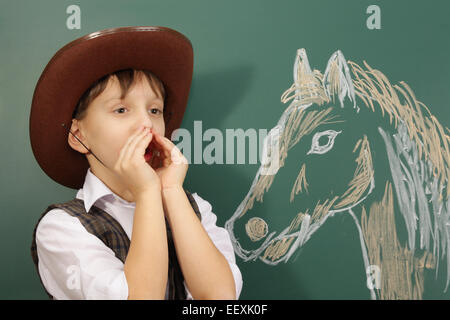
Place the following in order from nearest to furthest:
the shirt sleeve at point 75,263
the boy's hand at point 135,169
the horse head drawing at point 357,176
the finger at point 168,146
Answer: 1. the shirt sleeve at point 75,263
2. the boy's hand at point 135,169
3. the finger at point 168,146
4. the horse head drawing at point 357,176

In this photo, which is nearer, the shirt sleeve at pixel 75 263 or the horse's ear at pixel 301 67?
the shirt sleeve at pixel 75 263

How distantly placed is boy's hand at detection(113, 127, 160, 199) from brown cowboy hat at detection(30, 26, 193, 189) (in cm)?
23

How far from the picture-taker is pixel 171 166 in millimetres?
974

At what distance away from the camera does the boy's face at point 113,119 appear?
36.0 inches

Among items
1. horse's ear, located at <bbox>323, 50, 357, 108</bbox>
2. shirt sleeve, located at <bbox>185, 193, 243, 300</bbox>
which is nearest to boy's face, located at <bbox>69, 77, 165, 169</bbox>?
shirt sleeve, located at <bbox>185, 193, 243, 300</bbox>

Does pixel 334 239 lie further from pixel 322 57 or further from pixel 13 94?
pixel 13 94

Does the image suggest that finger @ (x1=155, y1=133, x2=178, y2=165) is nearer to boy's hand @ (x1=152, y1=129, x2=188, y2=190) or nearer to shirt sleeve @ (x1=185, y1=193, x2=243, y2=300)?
boy's hand @ (x1=152, y1=129, x2=188, y2=190)

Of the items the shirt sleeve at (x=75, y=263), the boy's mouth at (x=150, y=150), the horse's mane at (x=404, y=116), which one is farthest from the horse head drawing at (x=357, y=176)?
the shirt sleeve at (x=75, y=263)

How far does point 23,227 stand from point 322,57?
1181mm

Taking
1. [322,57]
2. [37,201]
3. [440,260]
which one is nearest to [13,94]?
[37,201]

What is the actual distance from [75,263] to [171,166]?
1.14ft

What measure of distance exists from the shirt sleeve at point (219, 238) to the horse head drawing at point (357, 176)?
0.15 meters

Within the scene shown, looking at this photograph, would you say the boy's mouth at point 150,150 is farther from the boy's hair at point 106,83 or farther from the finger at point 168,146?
the boy's hair at point 106,83

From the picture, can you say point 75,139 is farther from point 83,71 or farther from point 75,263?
point 75,263
